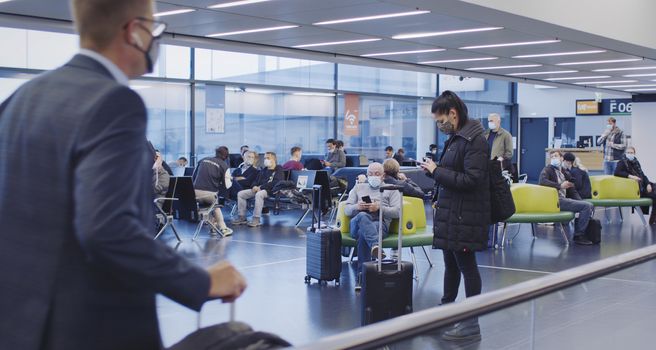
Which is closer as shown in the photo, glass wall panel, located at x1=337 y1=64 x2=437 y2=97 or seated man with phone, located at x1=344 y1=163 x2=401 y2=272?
seated man with phone, located at x1=344 y1=163 x2=401 y2=272

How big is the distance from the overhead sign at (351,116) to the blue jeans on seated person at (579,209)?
41.7 feet

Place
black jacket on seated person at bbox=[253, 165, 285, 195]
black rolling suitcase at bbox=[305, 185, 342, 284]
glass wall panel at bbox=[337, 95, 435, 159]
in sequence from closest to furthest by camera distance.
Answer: black rolling suitcase at bbox=[305, 185, 342, 284] < black jacket on seated person at bbox=[253, 165, 285, 195] < glass wall panel at bbox=[337, 95, 435, 159]

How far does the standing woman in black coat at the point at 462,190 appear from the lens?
5.88 metres

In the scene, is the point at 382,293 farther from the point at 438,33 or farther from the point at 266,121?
the point at 266,121

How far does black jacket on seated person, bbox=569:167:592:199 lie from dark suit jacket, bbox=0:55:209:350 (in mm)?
13036

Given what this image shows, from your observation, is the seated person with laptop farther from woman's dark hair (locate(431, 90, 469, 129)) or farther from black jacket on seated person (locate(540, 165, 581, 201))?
woman's dark hair (locate(431, 90, 469, 129))

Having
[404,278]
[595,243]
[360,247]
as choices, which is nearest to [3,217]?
[404,278]

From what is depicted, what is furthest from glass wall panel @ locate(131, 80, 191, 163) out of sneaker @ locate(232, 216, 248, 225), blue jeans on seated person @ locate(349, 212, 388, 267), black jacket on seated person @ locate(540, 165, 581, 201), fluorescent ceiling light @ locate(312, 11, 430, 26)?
blue jeans on seated person @ locate(349, 212, 388, 267)

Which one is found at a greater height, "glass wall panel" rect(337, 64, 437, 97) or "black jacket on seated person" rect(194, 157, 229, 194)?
"glass wall panel" rect(337, 64, 437, 97)

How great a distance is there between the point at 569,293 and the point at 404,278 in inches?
132

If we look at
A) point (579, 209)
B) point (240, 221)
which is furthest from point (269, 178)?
point (579, 209)

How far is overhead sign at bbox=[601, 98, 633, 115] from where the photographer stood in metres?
27.5

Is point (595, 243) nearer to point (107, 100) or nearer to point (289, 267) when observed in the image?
point (289, 267)

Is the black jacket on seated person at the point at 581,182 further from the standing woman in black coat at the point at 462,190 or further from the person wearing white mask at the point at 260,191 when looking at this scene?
the standing woman in black coat at the point at 462,190
